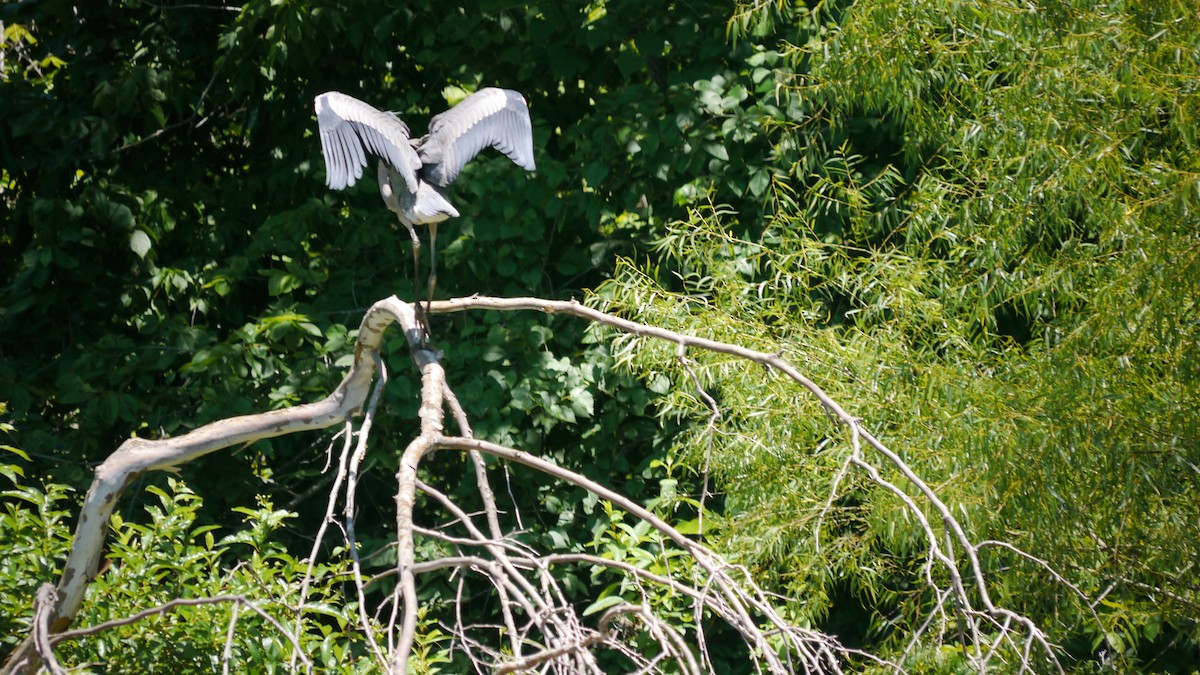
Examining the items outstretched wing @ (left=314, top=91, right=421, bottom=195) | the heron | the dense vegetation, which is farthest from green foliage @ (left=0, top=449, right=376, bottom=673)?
outstretched wing @ (left=314, top=91, right=421, bottom=195)

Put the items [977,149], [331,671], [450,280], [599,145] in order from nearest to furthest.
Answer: [331,671] < [977,149] < [599,145] < [450,280]

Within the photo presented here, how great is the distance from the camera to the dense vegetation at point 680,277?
231 centimetres

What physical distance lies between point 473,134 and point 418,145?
0.39 ft

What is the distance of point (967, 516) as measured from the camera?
2330 millimetres

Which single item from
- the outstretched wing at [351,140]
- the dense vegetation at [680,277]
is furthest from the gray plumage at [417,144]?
the dense vegetation at [680,277]

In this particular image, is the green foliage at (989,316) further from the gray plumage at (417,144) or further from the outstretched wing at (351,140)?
the outstretched wing at (351,140)

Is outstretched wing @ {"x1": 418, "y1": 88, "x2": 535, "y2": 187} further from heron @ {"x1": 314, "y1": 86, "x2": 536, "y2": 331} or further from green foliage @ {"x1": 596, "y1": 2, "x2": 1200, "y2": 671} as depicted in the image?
green foliage @ {"x1": 596, "y1": 2, "x2": 1200, "y2": 671}

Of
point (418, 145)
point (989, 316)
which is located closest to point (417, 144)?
point (418, 145)

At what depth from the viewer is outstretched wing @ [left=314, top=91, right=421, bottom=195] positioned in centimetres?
210

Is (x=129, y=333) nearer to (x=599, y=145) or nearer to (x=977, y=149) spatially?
(x=599, y=145)

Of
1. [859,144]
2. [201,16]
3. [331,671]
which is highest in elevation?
[201,16]

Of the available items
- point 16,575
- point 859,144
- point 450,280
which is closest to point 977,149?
point 859,144

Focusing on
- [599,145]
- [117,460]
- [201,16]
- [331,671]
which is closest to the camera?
[117,460]

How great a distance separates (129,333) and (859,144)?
2622mm
